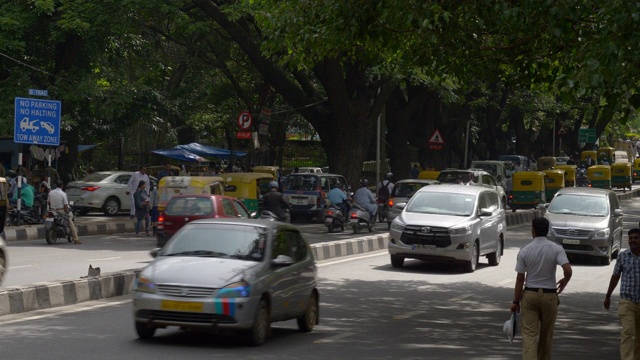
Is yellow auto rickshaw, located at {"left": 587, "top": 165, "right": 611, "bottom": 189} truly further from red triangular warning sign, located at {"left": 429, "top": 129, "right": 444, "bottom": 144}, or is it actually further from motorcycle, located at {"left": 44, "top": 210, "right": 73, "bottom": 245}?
motorcycle, located at {"left": 44, "top": 210, "right": 73, "bottom": 245}

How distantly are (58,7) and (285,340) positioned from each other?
22.4 m

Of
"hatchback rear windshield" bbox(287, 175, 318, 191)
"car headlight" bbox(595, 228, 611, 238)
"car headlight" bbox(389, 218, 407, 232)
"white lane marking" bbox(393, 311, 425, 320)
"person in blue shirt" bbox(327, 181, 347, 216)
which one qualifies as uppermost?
"hatchback rear windshield" bbox(287, 175, 318, 191)

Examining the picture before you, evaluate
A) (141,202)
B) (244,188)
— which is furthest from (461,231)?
(141,202)

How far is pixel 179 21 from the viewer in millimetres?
34188

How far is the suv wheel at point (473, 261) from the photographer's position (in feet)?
72.6

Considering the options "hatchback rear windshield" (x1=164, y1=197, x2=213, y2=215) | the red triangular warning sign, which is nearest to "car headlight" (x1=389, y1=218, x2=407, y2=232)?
"hatchback rear windshield" (x1=164, y1=197, x2=213, y2=215)

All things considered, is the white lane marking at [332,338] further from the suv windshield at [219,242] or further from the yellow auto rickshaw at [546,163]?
the yellow auto rickshaw at [546,163]

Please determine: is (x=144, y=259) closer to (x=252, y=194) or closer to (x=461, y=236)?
(x=461, y=236)

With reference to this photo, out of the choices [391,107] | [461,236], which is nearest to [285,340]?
[461,236]

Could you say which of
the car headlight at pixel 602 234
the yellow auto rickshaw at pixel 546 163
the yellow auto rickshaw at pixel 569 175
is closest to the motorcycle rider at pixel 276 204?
the car headlight at pixel 602 234

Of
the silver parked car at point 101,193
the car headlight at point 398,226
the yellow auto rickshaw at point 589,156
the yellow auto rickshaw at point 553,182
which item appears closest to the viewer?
the car headlight at point 398,226

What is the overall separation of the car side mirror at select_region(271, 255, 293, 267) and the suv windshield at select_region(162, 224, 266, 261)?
6.5 inches

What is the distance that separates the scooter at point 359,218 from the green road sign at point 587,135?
A: 46.4 m

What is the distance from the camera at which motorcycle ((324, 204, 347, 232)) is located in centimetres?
3162
